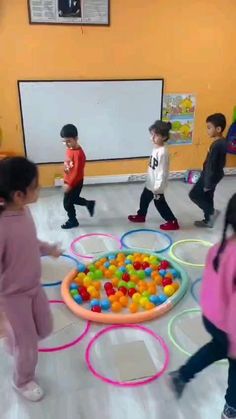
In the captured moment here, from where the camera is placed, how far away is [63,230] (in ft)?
12.3

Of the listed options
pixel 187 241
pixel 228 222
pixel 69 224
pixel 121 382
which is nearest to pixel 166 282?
pixel 187 241

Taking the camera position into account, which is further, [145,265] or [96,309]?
[145,265]

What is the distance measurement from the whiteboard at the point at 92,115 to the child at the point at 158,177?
1363mm

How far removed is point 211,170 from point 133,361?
2030 millimetres

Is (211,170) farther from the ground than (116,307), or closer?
farther from the ground

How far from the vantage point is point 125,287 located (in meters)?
2.78

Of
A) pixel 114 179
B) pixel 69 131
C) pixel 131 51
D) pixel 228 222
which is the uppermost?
pixel 131 51

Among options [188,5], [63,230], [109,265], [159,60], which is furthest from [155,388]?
[188,5]

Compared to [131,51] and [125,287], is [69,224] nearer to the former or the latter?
[125,287]

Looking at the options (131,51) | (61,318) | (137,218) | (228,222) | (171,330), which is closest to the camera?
(228,222)

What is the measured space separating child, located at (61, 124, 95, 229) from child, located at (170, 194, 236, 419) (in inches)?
87.9

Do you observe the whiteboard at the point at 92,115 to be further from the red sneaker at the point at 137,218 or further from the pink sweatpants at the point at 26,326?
the pink sweatpants at the point at 26,326

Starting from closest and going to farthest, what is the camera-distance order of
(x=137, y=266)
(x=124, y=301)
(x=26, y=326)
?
(x=26, y=326), (x=124, y=301), (x=137, y=266)

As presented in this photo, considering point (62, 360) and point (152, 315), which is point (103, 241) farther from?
point (62, 360)
